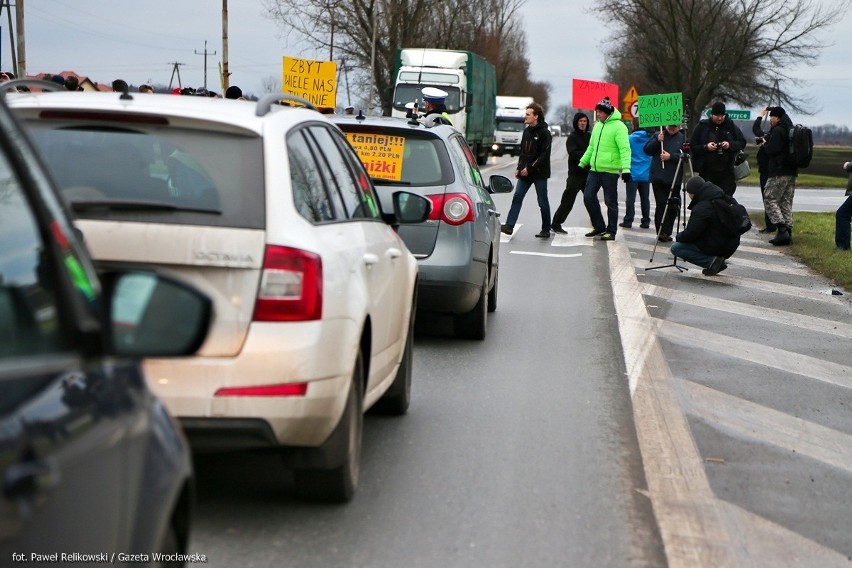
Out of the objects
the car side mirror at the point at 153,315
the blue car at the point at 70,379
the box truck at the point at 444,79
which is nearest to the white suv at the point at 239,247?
the blue car at the point at 70,379

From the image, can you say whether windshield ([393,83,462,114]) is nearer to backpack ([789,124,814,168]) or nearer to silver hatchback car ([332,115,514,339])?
backpack ([789,124,814,168])

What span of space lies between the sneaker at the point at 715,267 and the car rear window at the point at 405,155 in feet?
19.6

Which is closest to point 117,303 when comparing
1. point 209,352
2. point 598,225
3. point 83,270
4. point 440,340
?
point 83,270

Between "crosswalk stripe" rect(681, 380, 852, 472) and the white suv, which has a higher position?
the white suv

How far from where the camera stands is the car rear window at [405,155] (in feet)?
31.6

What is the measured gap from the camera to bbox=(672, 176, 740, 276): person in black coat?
48.1 ft

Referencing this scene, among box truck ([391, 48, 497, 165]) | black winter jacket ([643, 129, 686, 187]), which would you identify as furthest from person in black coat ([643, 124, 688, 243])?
box truck ([391, 48, 497, 165])

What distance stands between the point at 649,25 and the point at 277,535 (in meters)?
67.8

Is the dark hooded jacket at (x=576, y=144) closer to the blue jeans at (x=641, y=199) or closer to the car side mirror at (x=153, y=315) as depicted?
the blue jeans at (x=641, y=199)

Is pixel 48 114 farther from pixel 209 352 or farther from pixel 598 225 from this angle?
pixel 598 225

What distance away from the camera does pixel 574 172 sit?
20.7 meters

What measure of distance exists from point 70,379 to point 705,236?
42.7 ft

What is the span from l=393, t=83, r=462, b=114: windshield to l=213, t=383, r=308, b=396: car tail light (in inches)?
1525

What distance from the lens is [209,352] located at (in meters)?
4.72
